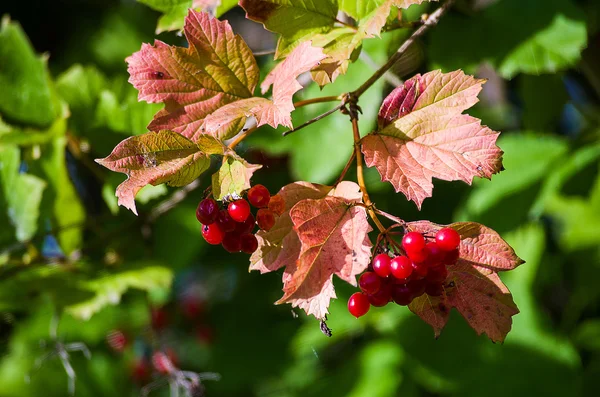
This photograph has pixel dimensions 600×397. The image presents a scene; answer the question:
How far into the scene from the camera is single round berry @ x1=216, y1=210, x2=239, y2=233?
0.76m

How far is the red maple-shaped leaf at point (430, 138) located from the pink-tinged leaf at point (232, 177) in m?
0.16

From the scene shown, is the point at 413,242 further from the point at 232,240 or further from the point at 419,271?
the point at 232,240

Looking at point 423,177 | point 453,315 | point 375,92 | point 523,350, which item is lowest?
point 523,350

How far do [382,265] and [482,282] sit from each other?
13cm

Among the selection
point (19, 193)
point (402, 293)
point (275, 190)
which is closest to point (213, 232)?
point (402, 293)

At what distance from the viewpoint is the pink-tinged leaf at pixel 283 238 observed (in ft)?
2.48

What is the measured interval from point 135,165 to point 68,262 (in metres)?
0.82

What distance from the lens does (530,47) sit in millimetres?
1229

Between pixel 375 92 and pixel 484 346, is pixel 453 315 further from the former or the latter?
pixel 375 92

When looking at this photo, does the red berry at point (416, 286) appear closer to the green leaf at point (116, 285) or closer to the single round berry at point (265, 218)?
the single round berry at point (265, 218)

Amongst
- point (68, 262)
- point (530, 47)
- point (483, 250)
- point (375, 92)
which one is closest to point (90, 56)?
point (68, 262)

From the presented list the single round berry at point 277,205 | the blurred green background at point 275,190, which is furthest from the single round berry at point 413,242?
the blurred green background at point 275,190

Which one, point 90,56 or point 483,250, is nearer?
point 483,250

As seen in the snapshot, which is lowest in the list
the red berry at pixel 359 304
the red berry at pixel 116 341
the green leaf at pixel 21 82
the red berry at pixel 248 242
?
the red berry at pixel 116 341
